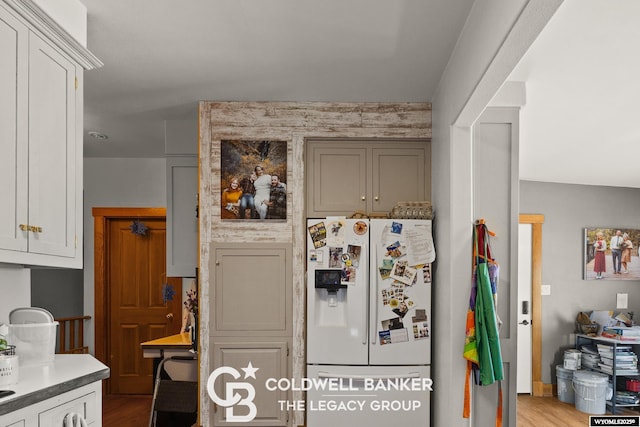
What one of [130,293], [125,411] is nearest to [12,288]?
[125,411]

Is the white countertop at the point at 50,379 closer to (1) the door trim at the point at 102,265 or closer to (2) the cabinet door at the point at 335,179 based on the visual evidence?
(2) the cabinet door at the point at 335,179

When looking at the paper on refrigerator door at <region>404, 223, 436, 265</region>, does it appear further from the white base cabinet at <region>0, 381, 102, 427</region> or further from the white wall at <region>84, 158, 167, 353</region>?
the white wall at <region>84, 158, 167, 353</region>

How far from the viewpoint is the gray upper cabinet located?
492 centimetres

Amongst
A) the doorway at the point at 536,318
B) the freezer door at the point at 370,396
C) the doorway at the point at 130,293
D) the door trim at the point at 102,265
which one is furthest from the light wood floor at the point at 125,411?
the doorway at the point at 536,318

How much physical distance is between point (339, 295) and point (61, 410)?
7.80 feet

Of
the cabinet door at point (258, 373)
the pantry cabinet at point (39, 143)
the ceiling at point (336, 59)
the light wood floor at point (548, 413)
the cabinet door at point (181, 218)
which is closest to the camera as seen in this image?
the pantry cabinet at point (39, 143)

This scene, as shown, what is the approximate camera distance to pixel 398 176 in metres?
4.93

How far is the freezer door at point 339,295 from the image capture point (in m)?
4.51

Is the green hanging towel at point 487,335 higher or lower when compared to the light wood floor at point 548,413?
higher

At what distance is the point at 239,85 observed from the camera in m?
4.43

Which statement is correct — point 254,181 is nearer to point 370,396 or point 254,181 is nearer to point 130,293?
point 370,396

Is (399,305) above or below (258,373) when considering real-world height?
above

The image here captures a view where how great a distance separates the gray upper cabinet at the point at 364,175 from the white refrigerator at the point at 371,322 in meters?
0.40

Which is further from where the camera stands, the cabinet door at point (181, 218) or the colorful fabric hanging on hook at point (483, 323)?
the cabinet door at point (181, 218)
